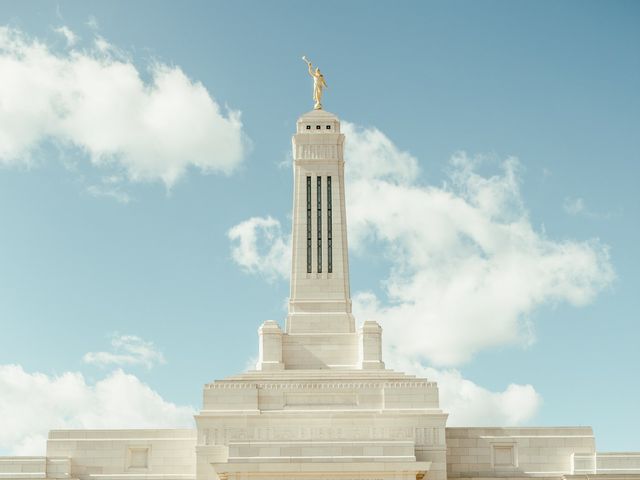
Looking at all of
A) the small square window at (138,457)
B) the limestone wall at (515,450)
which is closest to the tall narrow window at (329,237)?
the limestone wall at (515,450)

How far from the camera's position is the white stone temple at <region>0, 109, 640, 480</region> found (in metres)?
58.5

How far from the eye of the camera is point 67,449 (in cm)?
6397

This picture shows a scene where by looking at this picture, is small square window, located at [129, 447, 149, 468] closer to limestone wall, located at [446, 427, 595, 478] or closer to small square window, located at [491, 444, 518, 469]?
limestone wall, located at [446, 427, 595, 478]

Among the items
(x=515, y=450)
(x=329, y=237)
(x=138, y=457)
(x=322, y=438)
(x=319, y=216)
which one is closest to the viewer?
(x=322, y=438)

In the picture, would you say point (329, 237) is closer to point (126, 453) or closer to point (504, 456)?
point (504, 456)

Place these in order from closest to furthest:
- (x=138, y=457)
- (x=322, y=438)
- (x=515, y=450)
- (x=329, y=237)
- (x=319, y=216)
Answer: (x=322, y=438) < (x=515, y=450) < (x=138, y=457) < (x=329, y=237) < (x=319, y=216)

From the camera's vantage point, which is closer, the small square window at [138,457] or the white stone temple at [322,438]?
the white stone temple at [322,438]

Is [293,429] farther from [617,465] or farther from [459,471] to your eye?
[617,465]

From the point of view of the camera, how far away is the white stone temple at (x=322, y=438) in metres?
58.5

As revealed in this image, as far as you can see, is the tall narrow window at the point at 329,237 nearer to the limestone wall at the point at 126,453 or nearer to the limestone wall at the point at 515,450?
the limestone wall at the point at 515,450

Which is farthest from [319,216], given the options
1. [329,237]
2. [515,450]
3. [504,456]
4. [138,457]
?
[515,450]

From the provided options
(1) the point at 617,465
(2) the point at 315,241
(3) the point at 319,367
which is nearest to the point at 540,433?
(1) the point at 617,465

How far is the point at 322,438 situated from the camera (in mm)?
60781

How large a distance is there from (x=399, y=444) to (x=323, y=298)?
46.4 ft
